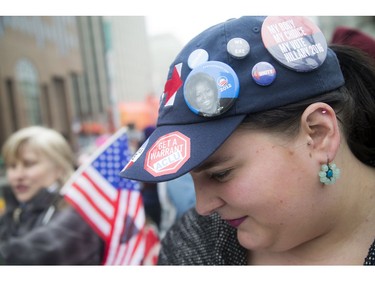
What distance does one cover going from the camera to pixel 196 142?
33.5 inches

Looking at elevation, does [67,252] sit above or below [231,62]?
below

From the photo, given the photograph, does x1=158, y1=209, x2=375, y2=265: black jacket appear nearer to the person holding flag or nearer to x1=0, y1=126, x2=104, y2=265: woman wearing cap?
the person holding flag

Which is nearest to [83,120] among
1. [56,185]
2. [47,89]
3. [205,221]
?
[47,89]

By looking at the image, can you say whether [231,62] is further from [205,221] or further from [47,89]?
[47,89]

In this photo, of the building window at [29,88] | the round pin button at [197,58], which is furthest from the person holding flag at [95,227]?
the building window at [29,88]

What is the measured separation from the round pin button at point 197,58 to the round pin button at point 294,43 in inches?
5.4

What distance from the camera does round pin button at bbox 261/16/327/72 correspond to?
2.74 ft

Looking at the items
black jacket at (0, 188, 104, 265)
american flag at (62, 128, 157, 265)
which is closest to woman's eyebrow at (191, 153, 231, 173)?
american flag at (62, 128, 157, 265)

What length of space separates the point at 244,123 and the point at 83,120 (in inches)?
678

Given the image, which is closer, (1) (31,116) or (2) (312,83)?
(2) (312,83)

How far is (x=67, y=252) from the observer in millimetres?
1920

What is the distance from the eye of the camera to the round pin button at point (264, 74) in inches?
32.5

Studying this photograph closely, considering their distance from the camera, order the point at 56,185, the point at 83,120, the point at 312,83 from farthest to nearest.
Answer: the point at 83,120 → the point at 56,185 → the point at 312,83

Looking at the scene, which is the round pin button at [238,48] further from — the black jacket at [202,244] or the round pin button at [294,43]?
the black jacket at [202,244]
